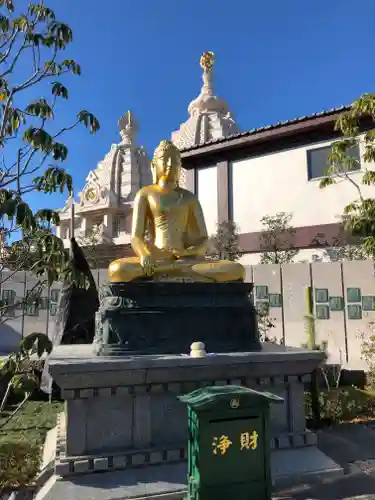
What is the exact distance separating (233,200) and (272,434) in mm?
14144

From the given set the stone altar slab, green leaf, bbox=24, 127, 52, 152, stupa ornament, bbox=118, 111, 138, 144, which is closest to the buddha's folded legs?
the stone altar slab

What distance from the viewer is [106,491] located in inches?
137

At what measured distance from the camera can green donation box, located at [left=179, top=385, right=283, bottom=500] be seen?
9.82ft

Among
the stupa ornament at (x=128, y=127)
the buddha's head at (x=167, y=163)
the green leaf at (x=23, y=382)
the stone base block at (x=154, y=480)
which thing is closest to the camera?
the stone base block at (x=154, y=480)

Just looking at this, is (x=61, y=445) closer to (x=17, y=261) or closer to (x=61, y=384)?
(x=61, y=384)

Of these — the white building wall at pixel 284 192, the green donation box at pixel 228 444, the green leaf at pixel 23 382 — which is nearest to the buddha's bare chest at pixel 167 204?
the green leaf at pixel 23 382

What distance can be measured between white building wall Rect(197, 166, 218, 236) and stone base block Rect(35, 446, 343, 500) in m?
14.3

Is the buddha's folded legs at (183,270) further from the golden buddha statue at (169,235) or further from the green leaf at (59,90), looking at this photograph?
the green leaf at (59,90)

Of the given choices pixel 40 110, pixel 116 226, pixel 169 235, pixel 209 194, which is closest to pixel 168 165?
pixel 169 235

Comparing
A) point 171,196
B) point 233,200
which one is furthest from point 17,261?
point 233,200

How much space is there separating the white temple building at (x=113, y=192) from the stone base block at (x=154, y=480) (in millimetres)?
25600

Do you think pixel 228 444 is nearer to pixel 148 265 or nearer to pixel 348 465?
pixel 348 465

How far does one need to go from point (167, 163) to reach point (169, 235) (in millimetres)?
950

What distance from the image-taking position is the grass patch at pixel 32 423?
5.17m
